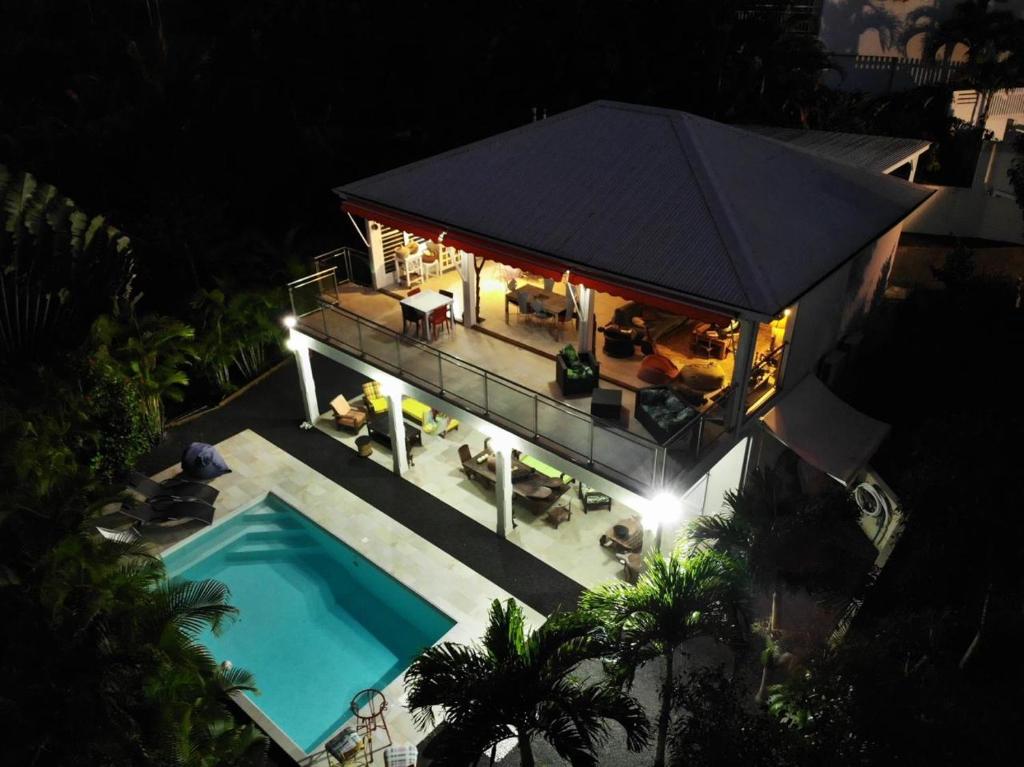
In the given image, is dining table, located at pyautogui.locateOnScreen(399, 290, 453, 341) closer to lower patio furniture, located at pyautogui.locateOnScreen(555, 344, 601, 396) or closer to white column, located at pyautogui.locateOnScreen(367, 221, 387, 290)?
white column, located at pyautogui.locateOnScreen(367, 221, 387, 290)

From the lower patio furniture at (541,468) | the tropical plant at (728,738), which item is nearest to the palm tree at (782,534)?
the tropical plant at (728,738)

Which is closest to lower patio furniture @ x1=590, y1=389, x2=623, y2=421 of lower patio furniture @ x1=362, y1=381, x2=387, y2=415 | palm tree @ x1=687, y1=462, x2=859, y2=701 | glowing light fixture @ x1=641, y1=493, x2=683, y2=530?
glowing light fixture @ x1=641, y1=493, x2=683, y2=530

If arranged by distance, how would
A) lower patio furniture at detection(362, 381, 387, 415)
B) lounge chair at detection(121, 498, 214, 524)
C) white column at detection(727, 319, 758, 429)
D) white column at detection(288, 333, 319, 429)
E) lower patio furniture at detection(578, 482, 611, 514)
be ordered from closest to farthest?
white column at detection(727, 319, 758, 429) → lounge chair at detection(121, 498, 214, 524) → lower patio furniture at detection(578, 482, 611, 514) → white column at detection(288, 333, 319, 429) → lower patio furniture at detection(362, 381, 387, 415)

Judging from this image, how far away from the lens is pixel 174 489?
17828mm

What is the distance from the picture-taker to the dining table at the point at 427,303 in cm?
1728

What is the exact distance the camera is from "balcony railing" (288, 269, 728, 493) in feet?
44.8

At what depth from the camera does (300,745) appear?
13.2 meters

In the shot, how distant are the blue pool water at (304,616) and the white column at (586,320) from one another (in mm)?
6409

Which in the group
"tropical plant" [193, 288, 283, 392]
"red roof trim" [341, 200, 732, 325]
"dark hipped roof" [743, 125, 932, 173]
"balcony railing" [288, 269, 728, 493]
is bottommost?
"tropical plant" [193, 288, 283, 392]

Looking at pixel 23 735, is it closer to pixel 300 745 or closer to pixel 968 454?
pixel 300 745

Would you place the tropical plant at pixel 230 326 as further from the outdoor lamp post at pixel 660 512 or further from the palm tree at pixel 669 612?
the palm tree at pixel 669 612

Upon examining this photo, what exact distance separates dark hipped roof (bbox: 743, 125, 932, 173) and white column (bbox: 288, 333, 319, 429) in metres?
15.2

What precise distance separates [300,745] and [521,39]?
29983 millimetres

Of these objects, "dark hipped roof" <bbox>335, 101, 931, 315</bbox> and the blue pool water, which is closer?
"dark hipped roof" <bbox>335, 101, 931, 315</bbox>
